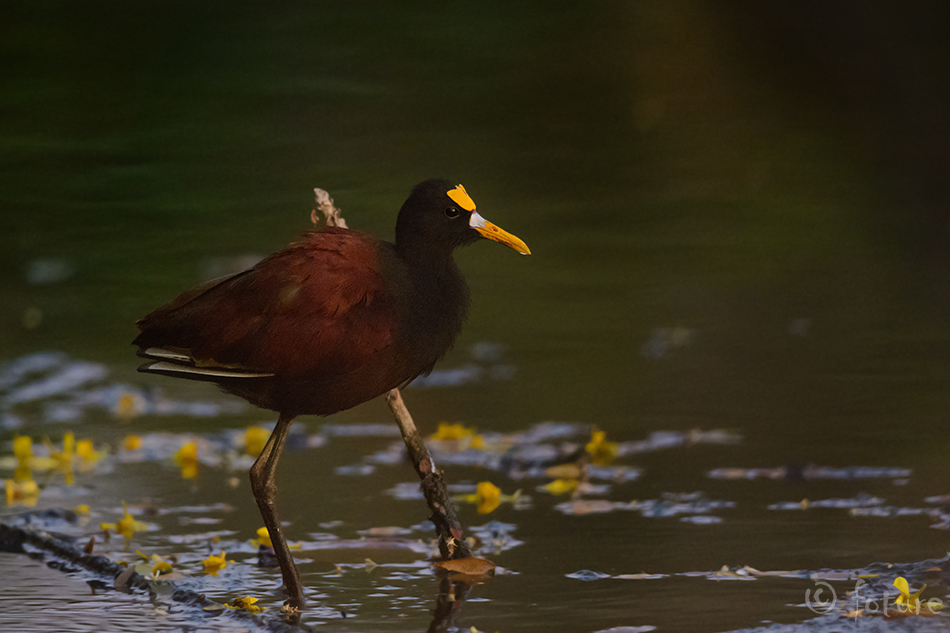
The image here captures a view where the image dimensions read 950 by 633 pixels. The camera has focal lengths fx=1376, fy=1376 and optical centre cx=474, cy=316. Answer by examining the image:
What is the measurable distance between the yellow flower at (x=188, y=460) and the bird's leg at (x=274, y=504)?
1.75m

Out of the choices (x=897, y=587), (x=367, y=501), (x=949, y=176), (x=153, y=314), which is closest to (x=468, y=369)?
(x=367, y=501)

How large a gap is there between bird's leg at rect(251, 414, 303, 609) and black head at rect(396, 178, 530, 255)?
2.41 feet

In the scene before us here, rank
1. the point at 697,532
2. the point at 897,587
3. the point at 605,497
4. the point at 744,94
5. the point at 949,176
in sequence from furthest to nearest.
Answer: the point at 744,94, the point at 949,176, the point at 605,497, the point at 697,532, the point at 897,587

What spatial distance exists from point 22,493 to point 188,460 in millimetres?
787

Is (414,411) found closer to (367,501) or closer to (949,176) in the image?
(367,501)

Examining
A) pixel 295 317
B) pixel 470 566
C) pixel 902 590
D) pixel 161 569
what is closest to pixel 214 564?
pixel 161 569

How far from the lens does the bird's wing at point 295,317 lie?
175 inches

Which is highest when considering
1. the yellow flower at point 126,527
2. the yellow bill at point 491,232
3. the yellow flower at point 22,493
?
the yellow bill at point 491,232

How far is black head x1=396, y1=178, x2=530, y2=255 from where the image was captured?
4633 mm

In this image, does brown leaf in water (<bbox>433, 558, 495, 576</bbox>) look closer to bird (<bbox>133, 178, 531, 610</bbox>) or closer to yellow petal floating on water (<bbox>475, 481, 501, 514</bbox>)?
bird (<bbox>133, 178, 531, 610</bbox>)

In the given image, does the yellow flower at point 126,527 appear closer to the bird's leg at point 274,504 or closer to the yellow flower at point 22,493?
the yellow flower at point 22,493

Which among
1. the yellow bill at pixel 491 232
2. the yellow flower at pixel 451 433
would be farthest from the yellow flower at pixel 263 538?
the yellow flower at pixel 451 433

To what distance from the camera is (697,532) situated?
525cm

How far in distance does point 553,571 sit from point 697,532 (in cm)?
70
